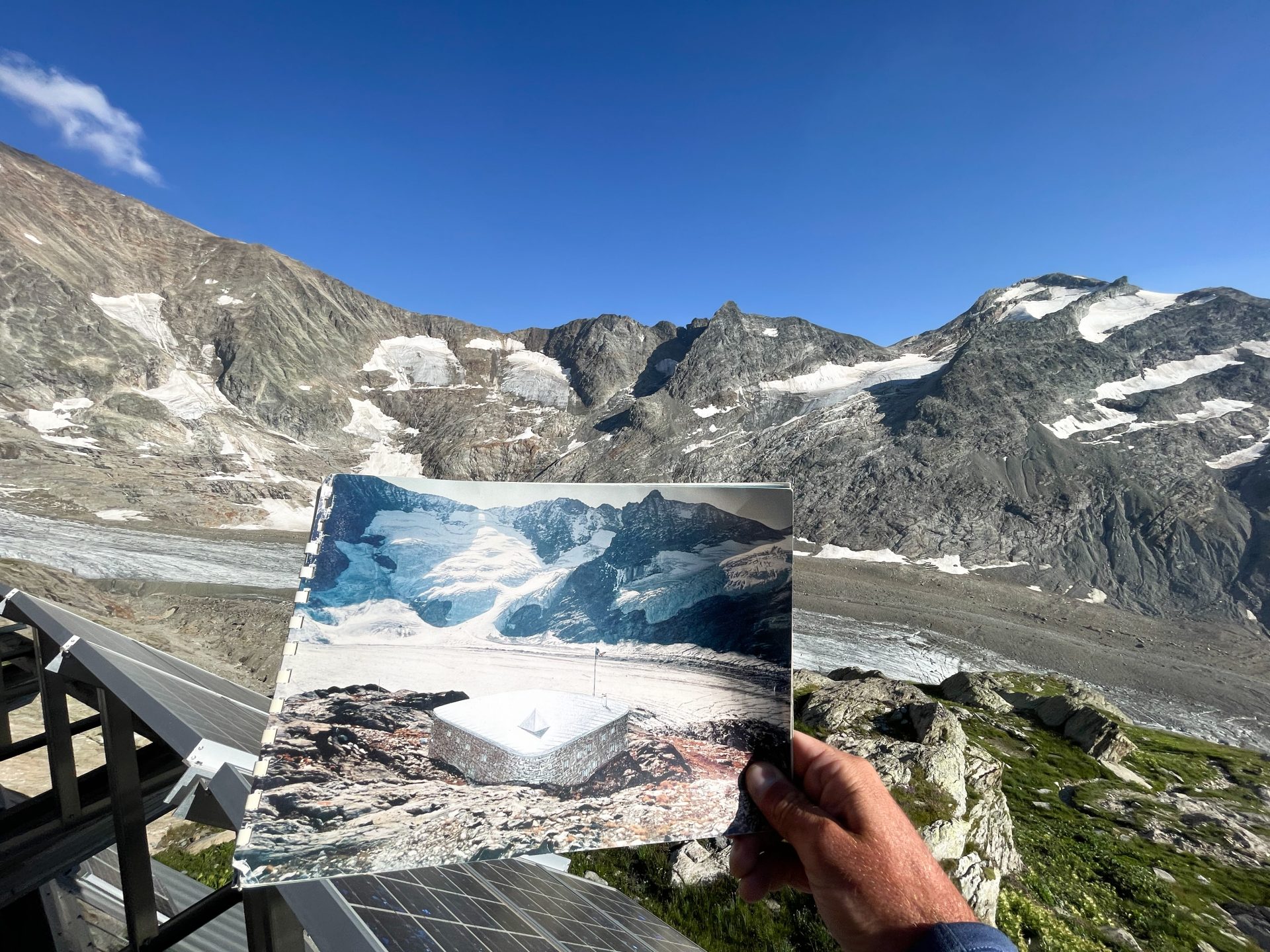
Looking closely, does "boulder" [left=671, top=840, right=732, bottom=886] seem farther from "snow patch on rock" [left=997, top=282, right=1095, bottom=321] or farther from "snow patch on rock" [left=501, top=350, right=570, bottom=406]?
"snow patch on rock" [left=997, top=282, right=1095, bottom=321]

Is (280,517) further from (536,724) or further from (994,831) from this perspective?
(536,724)

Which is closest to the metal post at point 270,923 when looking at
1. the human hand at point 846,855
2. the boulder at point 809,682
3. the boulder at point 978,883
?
the human hand at point 846,855

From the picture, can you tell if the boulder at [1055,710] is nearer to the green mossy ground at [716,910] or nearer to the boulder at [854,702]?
the boulder at [854,702]

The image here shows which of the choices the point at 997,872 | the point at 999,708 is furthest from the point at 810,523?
the point at 997,872

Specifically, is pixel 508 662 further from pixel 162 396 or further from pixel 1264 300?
pixel 1264 300

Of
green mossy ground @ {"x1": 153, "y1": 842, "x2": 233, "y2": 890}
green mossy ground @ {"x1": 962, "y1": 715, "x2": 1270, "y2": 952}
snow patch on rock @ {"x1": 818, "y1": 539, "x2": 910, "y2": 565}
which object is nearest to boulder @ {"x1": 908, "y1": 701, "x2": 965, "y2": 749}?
green mossy ground @ {"x1": 962, "y1": 715, "x2": 1270, "y2": 952}
